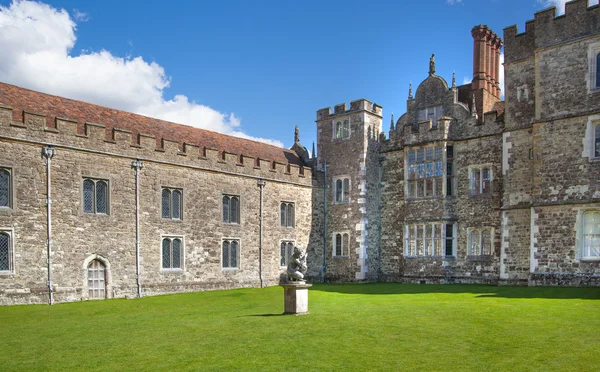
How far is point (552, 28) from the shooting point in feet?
71.8

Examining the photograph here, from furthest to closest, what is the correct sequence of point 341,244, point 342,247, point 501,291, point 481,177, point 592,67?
1. point 341,244
2. point 342,247
3. point 481,177
4. point 592,67
5. point 501,291

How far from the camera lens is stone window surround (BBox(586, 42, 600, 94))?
67.9ft

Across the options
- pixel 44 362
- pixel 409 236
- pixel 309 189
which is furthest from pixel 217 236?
pixel 44 362

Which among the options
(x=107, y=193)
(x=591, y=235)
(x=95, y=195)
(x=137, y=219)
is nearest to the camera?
(x=591, y=235)

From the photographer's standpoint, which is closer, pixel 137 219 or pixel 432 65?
pixel 137 219

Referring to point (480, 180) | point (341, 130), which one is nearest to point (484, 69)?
point (480, 180)

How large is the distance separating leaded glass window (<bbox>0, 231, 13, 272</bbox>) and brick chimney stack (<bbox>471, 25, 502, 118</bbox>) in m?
22.2

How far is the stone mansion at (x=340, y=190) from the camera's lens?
64.0 ft

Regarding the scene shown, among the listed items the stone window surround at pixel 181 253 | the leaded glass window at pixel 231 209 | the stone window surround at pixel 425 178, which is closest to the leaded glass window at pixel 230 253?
the leaded glass window at pixel 231 209

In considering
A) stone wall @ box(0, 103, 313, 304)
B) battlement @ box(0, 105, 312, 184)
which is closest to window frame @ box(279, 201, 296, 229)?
stone wall @ box(0, 103, 313, 304)

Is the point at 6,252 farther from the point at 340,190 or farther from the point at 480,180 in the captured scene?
the point at 480,180

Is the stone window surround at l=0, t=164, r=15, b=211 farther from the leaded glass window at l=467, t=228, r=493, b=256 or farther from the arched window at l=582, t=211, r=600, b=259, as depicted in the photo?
the arched window at l=582, t=211, r=600, b=259

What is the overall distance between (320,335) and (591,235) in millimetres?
14018

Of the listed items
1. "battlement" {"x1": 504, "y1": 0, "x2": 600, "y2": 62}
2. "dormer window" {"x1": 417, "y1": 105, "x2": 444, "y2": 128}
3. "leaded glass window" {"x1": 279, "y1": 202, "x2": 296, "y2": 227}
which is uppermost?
"battlement" {"x1": 504, "y1": 0, "x2": 600, "y2": 62}
